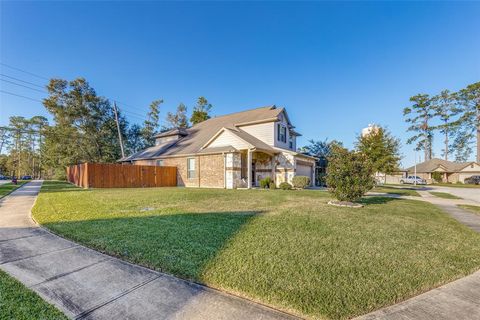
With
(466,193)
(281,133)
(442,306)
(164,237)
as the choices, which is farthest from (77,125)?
(466,193)

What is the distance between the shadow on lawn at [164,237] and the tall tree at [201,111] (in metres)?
30.7

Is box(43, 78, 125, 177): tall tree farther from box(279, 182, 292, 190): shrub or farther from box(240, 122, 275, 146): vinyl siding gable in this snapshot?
box(279, 182, 292, 190): shrub

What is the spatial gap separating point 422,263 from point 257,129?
53.2 ft

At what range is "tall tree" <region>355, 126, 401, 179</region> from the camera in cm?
2125

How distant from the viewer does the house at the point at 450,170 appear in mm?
39188

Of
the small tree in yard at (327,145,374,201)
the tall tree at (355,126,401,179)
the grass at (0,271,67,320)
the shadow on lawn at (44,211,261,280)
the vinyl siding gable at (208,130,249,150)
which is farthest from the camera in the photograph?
the tall tree at (355,126,401,179)

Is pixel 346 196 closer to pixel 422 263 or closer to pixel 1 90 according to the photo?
pixel 422 263

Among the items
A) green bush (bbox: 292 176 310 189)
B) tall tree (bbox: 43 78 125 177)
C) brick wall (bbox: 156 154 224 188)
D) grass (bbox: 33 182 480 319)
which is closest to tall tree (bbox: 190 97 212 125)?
tall tree (bbox: 43 78 125 177)

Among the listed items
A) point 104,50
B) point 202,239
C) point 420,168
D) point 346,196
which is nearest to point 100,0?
point 104,50

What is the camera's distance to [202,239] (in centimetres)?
425

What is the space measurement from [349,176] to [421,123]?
4596cm

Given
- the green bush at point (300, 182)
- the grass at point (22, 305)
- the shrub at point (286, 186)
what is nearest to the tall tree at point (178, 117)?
the shrub at point (286, 186)

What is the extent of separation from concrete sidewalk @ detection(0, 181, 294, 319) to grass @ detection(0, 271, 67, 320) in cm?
8

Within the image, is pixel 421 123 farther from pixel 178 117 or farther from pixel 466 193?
pixel 178 117
